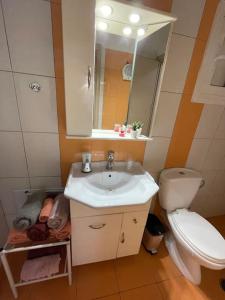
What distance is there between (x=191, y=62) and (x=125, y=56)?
47 cm

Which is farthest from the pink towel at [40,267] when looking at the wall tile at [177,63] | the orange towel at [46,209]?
the wall tile at [177,63]

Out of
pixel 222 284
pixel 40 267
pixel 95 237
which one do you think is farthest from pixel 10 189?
pixel 222 284

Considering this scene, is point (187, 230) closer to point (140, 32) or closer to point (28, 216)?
point (28, 216)

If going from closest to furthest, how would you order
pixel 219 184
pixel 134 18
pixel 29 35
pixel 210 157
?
pixel 29 35 → pixel 134 18 → pixel 210 157 → pixel 219 184

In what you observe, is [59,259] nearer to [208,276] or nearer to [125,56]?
[208,276]

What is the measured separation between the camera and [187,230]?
1202 mm

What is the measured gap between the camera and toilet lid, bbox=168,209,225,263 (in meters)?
1.05

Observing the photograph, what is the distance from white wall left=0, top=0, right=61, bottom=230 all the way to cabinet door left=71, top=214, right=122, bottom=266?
0.41 meters

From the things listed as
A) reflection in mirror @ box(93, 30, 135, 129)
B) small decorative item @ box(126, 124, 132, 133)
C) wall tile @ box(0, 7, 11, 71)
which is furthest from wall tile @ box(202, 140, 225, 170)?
wall tile @ box(0, 7, 11, 71)

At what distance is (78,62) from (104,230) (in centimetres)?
107

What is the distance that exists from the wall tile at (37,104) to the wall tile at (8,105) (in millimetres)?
29

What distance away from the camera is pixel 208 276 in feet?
4.39

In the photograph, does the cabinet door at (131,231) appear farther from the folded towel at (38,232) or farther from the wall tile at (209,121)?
the wall tile at (209,121)

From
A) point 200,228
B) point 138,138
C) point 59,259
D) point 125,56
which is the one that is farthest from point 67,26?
point 200,228
